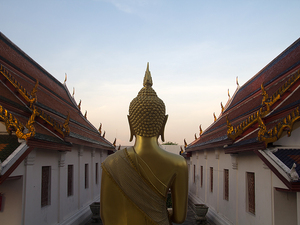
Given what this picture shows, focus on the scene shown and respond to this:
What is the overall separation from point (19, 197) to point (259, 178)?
6078 mm

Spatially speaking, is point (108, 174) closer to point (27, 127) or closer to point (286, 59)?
point (27, 127)

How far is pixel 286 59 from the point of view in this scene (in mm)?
9867

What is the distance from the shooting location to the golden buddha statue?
132 inches

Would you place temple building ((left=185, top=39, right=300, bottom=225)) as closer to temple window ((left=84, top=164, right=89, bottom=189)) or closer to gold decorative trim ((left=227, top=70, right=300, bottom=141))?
gold decorative trim ((left=227, top=70, right=300, bottom=141))

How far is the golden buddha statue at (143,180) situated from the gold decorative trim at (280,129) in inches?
132

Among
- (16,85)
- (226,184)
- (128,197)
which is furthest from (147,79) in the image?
(226,184)

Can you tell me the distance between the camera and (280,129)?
19.2 ft

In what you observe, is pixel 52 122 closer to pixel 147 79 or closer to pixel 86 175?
pixel 147 79

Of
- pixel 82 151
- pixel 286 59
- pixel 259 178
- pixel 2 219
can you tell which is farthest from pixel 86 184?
pixel 286 59

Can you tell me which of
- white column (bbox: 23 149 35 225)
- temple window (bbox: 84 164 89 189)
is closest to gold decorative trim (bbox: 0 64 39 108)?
white column (bbox: 23 149 35 225)

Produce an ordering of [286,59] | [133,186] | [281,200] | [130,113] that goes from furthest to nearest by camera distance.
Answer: [286,59]
[281,200]
[130,113]
[133,186]

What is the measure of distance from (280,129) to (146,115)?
12.2 ft

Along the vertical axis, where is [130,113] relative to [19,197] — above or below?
above

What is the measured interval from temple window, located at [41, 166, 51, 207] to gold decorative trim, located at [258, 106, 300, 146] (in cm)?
618
